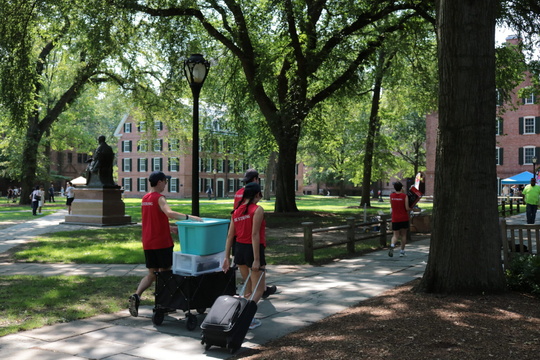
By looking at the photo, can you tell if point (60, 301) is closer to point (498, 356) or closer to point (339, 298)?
point (339, 298)

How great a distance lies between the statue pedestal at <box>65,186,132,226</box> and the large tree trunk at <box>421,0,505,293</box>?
1652cm

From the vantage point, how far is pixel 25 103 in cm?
1945

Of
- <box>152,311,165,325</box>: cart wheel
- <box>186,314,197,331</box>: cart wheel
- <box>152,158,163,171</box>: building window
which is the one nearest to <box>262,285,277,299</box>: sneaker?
<box>186,314,197,331</box>: cart wheel

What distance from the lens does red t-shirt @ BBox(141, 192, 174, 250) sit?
6555 millimetres

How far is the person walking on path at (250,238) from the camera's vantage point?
6143mm

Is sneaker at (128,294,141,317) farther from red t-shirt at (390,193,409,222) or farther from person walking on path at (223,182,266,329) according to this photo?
red t-shirt at (390,193,409,222)

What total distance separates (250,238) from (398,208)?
22.9 feet

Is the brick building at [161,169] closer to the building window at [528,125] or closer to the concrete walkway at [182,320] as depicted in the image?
the building window at [528,125]

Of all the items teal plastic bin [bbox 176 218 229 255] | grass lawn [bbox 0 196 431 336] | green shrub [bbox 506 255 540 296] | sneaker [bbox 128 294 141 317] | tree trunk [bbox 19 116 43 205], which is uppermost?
tree trunk [bbox 19 116 43 205]

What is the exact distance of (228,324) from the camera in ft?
17.2

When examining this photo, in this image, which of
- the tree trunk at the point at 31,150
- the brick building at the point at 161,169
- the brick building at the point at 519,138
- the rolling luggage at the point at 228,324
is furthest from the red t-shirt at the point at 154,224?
the brick building at the point at 161,169

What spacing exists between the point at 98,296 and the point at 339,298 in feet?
12.0

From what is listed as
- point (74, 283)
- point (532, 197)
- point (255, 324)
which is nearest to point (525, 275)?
point (255, 324)

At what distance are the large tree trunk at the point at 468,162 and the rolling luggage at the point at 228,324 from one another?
10.8 ft
